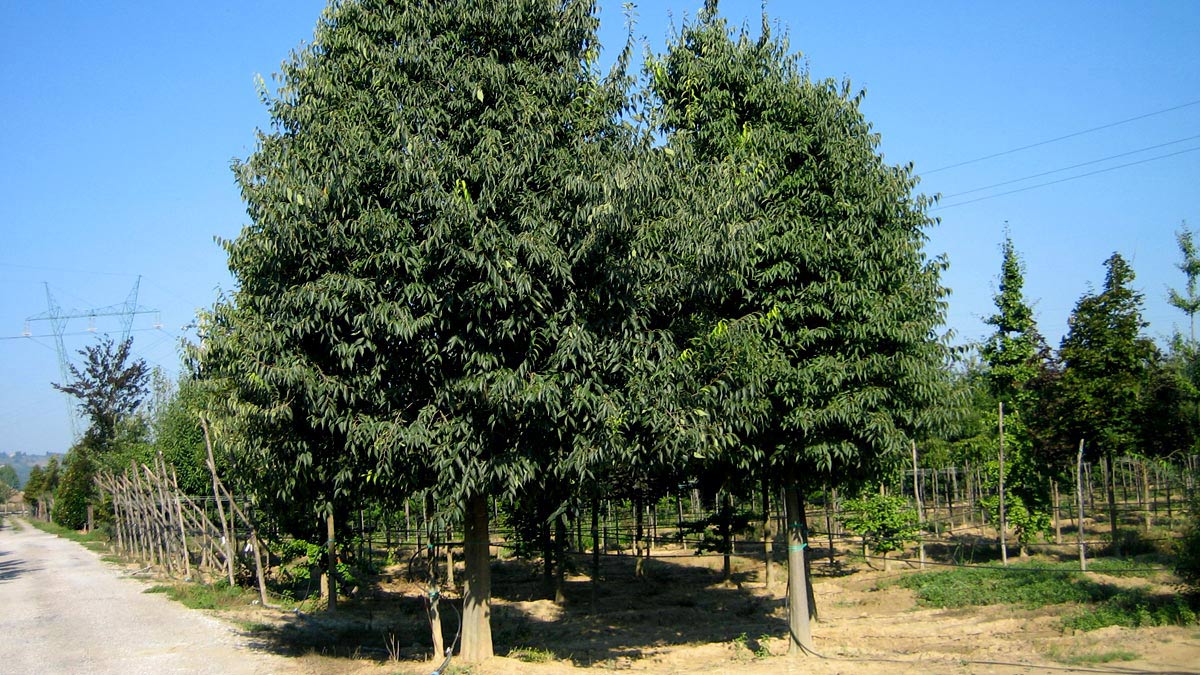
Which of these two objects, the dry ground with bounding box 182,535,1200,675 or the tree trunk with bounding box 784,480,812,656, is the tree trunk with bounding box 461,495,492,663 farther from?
the tree trunk with bounding box 784,480,812,656

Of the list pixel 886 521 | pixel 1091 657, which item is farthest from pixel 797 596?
pixel 886 521

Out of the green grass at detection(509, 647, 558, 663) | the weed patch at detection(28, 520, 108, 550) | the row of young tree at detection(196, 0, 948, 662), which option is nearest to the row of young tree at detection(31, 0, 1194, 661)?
the row of young tree at detection(196, 0, 948, 662)

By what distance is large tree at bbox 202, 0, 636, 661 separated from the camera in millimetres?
9477

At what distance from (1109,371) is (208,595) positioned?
732 inches

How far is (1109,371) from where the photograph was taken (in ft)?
60.7

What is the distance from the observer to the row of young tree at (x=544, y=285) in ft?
31.4

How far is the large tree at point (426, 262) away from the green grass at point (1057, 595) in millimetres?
8177

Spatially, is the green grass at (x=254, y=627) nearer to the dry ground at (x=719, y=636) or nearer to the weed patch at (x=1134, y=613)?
the dry ground at (x=719, y=636)

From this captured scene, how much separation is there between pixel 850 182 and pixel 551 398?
18.2ft

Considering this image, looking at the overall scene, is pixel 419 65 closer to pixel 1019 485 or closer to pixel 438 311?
pixel 438 311

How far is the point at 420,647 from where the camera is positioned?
43.3 feet

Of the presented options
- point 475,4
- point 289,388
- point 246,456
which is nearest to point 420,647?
point 246,456

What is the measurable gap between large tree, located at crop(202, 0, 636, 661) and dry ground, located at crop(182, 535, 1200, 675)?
124 inches

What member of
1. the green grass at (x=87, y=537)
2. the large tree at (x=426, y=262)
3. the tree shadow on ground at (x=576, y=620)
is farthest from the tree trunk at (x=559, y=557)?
the green grass at (x=87, y=537)
